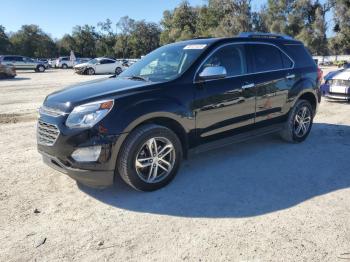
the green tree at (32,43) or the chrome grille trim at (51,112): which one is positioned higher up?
the green tree at (32,43)

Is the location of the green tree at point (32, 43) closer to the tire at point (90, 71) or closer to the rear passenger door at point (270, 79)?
the tire at point (90, 71)

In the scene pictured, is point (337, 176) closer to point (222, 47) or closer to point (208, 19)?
point (222, 47)

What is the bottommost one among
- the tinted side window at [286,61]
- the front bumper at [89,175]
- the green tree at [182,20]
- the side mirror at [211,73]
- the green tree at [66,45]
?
the front bumper at [89,175]

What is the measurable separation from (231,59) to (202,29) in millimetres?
70731

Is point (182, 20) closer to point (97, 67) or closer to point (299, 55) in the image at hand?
point (97, 67)

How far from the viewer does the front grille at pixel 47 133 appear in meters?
3.98

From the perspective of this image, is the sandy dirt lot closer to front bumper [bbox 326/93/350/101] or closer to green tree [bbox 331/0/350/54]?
front bumper [bbox 326/93/350/101]

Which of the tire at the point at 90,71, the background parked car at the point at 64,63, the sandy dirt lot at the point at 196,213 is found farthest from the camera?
the background parked car at the point at 64,63

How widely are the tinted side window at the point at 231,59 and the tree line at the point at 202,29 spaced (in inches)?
2209

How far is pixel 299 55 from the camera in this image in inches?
251

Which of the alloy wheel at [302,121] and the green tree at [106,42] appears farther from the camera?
the green tree at [106,42]

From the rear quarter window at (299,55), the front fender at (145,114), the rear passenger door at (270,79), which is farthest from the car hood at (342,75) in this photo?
the front fender at (145,114)

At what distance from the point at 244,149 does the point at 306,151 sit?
1.03 meters

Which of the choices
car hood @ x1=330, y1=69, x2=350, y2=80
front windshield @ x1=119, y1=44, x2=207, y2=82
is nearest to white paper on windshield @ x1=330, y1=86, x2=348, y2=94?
car hood @ x1=330, y1=69, x2=350, y2=80
